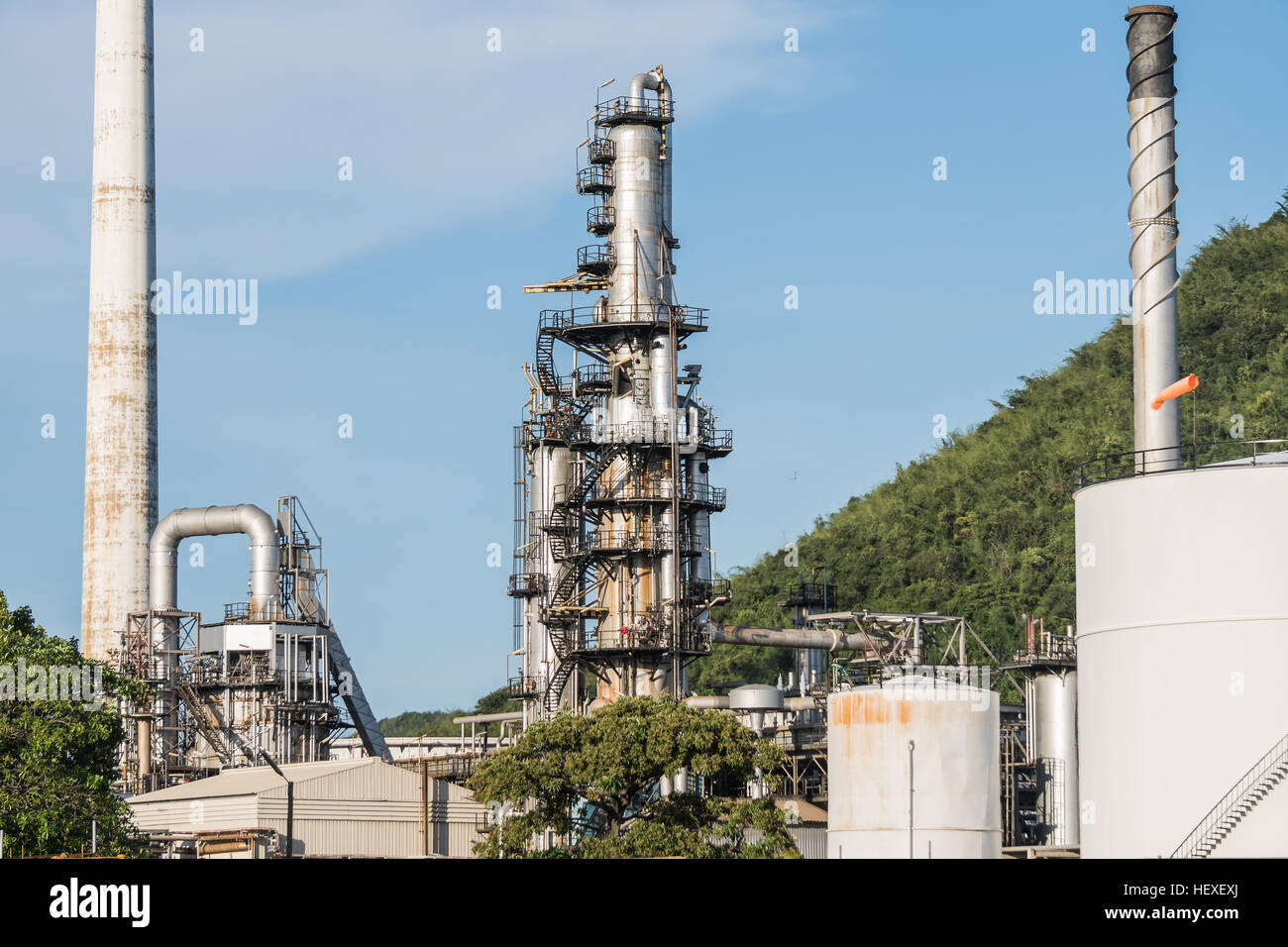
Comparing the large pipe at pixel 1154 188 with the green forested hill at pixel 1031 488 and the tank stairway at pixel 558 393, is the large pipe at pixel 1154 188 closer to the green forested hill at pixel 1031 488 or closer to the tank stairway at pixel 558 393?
the tank stairway at pixel 558 393

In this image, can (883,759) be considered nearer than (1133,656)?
No

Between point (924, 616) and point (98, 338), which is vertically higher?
point (98, 338)

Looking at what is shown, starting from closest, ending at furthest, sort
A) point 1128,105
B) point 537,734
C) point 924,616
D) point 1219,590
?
point 1219,590, point 537,734, point 1128,105, point 924,616

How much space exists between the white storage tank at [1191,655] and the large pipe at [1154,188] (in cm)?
1472

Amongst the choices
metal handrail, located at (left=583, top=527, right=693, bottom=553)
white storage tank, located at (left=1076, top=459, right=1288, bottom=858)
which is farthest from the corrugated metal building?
white storage tank, located at (left=1076, top=459, right=1288, bottom=858)

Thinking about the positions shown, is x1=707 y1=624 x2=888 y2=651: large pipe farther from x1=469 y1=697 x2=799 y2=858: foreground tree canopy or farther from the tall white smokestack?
the tall white smokestack

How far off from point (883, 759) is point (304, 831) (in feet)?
65.4

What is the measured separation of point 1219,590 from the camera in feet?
128

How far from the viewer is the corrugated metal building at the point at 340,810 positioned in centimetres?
5800

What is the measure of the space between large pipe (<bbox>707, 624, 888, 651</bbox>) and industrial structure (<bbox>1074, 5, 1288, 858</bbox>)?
26.0 metres

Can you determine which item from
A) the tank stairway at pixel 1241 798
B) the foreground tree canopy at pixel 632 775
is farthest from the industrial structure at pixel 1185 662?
the foreground tree canopy at pixel 632 775
